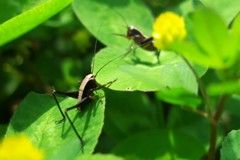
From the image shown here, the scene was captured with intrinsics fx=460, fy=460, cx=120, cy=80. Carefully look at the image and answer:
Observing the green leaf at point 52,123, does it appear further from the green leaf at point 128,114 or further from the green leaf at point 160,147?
the green leaf at point 128,114

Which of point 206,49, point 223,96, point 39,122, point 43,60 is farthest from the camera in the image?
point 43,60

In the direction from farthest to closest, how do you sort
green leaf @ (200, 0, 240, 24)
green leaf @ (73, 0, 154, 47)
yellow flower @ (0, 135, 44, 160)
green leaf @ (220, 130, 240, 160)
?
green leaf @ (73, 0, 154, 47), green leaf @ (200, 0, 240, 24), green leaf @ (220, 130, 240, 160), yellow flower @ (0, 135, 44, 160)

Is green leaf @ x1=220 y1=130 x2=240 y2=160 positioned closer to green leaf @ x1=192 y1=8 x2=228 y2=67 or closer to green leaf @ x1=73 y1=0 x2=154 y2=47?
green leaf @ x1=192 y1=8 x2=228 y2=67

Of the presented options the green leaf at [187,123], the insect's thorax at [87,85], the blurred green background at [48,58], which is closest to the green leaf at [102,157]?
the insect's thorax at [87,85]

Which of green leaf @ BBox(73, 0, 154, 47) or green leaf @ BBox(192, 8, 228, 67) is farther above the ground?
green leaf @ BBox(192, 8, 228, 67)

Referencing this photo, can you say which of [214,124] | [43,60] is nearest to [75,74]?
[43,60]

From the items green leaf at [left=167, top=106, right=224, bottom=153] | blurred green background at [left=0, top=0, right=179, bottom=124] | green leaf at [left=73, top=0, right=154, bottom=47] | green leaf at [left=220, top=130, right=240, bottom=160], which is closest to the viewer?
green leaf at [left=220, top=130, right=240, bottom=160]

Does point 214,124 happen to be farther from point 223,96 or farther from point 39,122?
point 39,122

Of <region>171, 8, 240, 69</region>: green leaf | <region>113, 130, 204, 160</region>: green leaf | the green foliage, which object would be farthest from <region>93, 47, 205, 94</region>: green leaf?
<region>113, 130, 204, 160</region>: green leaf
